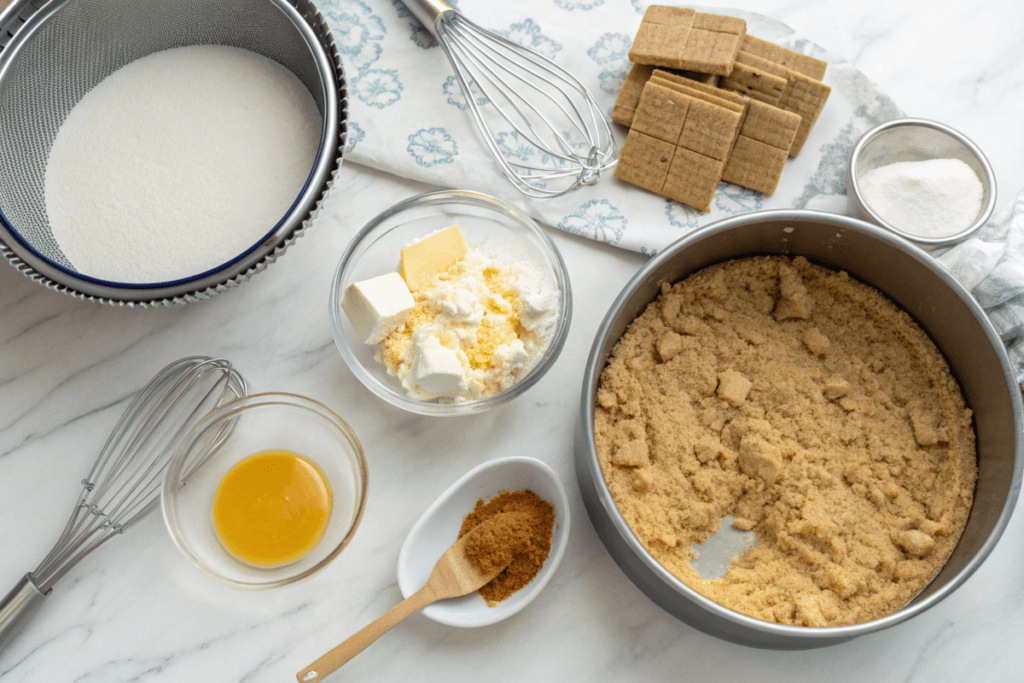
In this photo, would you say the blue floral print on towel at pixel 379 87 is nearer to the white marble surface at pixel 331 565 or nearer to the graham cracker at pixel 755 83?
Answer: the white marble surface at pixel 331 565

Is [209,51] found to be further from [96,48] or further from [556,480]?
[556,480]

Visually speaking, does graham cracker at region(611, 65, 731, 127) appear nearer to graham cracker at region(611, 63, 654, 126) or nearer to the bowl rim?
graham cracker at region(611, 63, 654, 126)

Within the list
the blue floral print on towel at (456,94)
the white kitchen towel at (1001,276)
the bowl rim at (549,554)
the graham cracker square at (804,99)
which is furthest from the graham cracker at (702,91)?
the bowl rim at (549,554)

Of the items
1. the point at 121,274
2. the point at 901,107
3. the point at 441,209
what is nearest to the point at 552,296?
the point at 441,209

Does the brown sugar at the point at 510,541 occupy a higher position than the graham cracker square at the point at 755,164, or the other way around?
the graham cracker square at the point at 755,164

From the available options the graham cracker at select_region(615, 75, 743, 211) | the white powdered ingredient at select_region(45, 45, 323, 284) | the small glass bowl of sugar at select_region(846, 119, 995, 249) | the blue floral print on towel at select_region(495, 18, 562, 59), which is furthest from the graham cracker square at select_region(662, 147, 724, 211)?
the white powdered ingredient at select_region(45, 45, 323, 284)

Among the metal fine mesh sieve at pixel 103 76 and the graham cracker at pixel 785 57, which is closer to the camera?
the metal fine mesh sieve at pixel 103 76

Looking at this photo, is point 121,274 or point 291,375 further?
point 291,375
